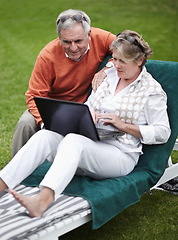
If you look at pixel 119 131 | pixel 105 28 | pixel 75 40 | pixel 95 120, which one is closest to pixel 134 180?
pixel 119 131

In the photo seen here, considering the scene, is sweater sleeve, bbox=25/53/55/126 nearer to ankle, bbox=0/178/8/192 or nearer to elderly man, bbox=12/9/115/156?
elderly man, bbox=12/9/115/156

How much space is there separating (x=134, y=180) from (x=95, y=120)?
20.4 inches

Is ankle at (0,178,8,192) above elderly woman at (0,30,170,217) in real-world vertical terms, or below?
below

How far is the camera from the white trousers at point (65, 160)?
9.14ft

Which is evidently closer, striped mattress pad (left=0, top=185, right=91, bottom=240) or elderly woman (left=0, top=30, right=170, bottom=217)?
striped mattress pad (left=0, top=185, right=91, bottom=240)

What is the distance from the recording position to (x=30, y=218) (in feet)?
8.71

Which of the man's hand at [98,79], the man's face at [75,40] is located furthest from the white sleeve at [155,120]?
the man's face at [75,40]

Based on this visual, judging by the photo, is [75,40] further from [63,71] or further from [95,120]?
[95,120]

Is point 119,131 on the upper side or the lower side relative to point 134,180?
upper

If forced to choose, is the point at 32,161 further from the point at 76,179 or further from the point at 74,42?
the point at 74,42

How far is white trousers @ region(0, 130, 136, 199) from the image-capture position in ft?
9.14

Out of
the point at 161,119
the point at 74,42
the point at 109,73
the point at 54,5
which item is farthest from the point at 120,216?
the point at 54,5

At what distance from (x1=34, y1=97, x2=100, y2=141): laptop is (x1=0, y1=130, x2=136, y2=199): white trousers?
8 centimetres

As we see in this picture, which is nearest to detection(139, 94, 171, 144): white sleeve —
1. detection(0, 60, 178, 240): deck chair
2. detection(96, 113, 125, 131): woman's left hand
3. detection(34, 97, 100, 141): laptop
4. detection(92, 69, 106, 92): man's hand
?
Answer: detection(96, 113, 125, 131): woman's left hand
